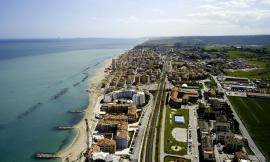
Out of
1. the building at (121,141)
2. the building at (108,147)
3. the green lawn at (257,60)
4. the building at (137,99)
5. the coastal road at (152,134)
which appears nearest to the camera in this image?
the coastal road at (152,134)

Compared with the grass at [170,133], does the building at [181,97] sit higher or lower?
higher

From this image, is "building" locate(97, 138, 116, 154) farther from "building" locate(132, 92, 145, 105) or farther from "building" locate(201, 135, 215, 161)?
"building" locate(132, 92, 145, 105)

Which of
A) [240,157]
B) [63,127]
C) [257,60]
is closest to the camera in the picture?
[240,157]

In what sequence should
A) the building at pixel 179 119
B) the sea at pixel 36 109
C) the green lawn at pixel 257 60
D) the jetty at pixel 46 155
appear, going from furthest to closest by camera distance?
1. the green lawn at pixel 257 60
2. the building at pixel 179 119
3. the sea at pixel 36 109
4. the jetty at pixel 46 155

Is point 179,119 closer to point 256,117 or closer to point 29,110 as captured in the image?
point 256,117

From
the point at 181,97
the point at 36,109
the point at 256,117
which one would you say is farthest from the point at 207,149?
the point at 36,109

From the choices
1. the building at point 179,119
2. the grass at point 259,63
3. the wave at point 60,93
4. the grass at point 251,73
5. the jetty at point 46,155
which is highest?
the grass at point 259,63

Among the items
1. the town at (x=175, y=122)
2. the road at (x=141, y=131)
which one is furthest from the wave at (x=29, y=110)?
the road at (x=141, y=131)

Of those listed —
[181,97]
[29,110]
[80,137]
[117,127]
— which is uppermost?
[181,97]

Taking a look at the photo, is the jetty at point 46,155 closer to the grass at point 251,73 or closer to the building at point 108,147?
the building at point 108,147

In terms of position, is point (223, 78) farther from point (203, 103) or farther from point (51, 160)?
point (51, 160)
